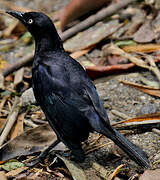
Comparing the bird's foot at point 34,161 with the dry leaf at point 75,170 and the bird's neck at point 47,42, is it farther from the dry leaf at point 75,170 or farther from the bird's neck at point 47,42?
the bird's neck at point 47,42

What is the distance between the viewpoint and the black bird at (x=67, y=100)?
377cm

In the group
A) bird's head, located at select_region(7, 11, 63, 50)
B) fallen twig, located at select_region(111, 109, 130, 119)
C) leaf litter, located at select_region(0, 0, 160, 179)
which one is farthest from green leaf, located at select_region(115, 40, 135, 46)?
bird's head, located at select_region(7, 11, 63, 50)

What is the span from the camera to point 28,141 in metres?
4.41

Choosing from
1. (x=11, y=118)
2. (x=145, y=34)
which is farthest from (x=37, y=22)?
(x=145, y=34)

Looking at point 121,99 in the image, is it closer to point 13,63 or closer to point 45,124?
point 45,124

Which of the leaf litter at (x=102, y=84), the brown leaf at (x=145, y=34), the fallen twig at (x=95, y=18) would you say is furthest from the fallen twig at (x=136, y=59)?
the fallen twig at (x=95, y=18)

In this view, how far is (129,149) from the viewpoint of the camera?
3.76 m

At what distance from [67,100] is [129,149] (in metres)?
0.74

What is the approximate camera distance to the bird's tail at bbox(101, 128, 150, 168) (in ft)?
12.2

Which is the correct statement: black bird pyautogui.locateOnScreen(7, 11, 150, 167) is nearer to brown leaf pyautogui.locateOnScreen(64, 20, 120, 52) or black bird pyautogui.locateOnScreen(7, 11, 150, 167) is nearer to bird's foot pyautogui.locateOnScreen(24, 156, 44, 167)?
bird's foot pyautogui.locateOnScreen(24, 156, 44, 167)

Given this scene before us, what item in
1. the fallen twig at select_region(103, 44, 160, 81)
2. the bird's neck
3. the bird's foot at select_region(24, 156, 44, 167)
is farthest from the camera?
the fallen twig at select_region(103, 44, 160, 81)

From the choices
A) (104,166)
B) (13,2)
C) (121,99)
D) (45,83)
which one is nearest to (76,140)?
(104,166)

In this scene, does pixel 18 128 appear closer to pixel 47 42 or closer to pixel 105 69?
pixel 47 42

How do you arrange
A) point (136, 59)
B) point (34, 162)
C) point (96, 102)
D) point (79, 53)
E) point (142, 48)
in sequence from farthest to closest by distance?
1. point (79, 53)
2. point (142, 48)
3. point (136, 59)
4. point (34, 162)
5. point (96, 102)
